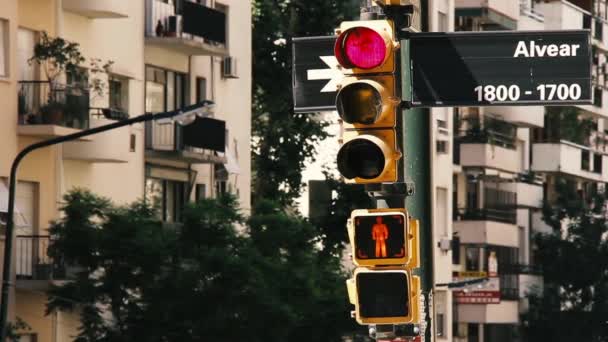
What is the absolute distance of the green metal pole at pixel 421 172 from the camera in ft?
45.4

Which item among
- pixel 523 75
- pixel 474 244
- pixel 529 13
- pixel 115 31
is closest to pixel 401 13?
pixel 523 75

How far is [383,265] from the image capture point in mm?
13305

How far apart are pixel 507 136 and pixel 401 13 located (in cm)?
6841

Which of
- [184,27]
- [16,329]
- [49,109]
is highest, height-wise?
[184,27]

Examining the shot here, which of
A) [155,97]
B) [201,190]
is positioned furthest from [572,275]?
[155,97]

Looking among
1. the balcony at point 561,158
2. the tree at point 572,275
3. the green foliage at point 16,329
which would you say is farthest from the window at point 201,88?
the balcony at point 561,158

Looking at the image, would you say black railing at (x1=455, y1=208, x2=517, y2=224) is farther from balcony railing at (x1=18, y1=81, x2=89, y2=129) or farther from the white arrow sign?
the white arrow sign

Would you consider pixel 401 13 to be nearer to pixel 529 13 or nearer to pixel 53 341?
pixel 53 341

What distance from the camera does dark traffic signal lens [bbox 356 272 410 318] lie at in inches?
521

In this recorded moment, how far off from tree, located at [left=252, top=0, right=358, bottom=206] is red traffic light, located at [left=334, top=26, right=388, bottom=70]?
165 feet

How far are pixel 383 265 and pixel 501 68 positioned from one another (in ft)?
4.92

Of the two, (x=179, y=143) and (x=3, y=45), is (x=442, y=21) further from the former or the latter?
(x=3, y=45)

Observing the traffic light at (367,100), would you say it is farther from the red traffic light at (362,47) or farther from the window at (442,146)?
the window at (442,146)

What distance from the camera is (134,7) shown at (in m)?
50.9
